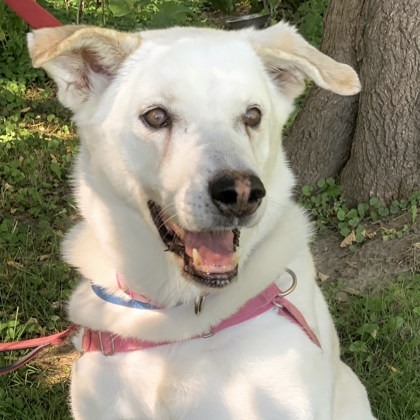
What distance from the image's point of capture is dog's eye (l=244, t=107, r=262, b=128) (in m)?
2.58

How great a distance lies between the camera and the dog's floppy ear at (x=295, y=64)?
260cm

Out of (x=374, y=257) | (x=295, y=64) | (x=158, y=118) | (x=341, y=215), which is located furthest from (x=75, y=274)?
(x=295, y=64)

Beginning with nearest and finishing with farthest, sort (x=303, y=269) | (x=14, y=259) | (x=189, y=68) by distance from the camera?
(x=189, y=68) < (x=303, y=269) < (x=14, y=259)

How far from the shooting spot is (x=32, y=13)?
288cm

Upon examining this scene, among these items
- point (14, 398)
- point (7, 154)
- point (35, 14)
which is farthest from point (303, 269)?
point (7, 154)

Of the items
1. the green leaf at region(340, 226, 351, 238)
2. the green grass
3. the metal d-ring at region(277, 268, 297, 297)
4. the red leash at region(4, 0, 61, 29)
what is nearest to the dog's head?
the metal d-ring at region(277, 268, 297, 297)

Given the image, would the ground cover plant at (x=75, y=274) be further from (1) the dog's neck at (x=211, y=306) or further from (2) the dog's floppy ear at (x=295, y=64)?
(2) the dog's floppy ear at (x=295, y=64)

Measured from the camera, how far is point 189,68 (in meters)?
2.48

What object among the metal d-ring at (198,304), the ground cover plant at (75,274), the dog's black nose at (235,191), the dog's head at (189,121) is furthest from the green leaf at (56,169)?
the dog's black nose at (235,191)

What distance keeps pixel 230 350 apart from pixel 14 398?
5.19 ft

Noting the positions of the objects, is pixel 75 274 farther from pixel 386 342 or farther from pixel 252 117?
pixel 252 117

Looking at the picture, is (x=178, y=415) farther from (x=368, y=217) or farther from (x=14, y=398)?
(x=368, y=217)

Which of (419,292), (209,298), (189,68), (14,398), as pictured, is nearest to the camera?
(189,68)

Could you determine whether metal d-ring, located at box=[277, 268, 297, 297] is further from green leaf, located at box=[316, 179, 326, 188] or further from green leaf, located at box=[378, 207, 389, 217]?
green leaf, located at box=[316, 179, 326, 188]
